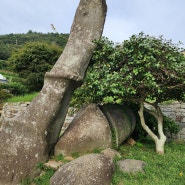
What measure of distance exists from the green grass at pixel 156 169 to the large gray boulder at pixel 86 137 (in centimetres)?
64

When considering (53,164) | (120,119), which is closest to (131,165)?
(53,164)

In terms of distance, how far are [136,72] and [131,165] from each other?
6.70 ft

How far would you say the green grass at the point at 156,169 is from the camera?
4680mm

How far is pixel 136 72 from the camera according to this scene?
19.7ft

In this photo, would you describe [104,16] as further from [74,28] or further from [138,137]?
[138,137]

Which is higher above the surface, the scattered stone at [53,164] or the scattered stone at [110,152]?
the scattered stone at [110,152]

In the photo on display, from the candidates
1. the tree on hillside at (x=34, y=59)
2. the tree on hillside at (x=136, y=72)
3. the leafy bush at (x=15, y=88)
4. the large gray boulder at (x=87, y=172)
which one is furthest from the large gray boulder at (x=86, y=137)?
the tree on hillside at (x=34, y=59)

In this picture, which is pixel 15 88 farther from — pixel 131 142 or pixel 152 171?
pixel 152 171

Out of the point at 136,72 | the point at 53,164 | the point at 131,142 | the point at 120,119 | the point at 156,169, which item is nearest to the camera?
the point at 156,169

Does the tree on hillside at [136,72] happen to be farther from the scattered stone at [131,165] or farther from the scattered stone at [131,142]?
the scattered stone at [131,165]

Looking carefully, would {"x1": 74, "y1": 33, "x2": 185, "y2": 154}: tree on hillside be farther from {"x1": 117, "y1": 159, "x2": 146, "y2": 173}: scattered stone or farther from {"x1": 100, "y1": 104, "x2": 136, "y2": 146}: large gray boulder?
{"x1": 117, "y1": 159, "x2": 146, "y2": 173}: scattered stone

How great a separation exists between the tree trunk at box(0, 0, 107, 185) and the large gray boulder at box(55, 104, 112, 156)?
264 millimetres

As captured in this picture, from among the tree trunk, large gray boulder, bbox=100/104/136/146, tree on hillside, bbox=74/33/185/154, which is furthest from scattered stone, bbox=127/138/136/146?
the tree trunk

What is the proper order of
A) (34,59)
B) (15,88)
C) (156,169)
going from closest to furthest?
(156,169)
(15,88)
(34,59)
